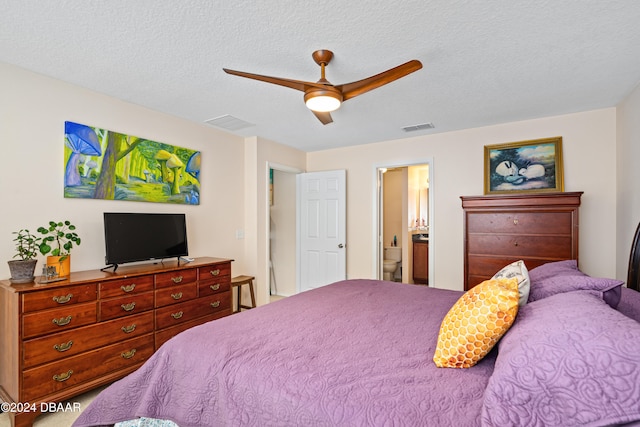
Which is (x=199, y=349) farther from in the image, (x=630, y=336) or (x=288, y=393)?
(x=630, y=336)

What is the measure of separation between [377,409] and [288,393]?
1.03 feet

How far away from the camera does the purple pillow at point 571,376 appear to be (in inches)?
30.7

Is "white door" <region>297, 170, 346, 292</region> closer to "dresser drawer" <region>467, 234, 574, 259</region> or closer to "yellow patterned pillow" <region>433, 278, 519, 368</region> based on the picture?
"dresser drawer" <region>467, 234, 574, 259</region>

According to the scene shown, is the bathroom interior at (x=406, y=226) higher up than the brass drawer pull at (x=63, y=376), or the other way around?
the bathroom interior at (x=406, y=226)

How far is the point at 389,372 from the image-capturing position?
1224mm

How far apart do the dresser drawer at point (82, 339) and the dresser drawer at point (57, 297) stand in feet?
0.66

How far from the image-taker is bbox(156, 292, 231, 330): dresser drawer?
2.85 meters

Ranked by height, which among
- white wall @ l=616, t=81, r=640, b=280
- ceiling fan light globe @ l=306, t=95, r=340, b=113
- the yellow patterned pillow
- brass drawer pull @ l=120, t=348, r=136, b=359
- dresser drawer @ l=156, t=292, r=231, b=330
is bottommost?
brass drawer pull @ l=120, t=348, r=136, b=359

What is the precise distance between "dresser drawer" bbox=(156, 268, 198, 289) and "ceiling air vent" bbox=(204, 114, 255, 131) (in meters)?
1.72

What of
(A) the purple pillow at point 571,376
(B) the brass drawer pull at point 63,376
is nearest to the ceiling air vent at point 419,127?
(A) the purple pillow at point 571,376

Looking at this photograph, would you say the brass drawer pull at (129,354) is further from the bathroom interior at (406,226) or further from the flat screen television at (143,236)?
the bathroom interior at (406,226)

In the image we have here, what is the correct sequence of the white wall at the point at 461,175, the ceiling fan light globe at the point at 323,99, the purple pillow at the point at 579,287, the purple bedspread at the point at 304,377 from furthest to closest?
1. the white wall at the point at 461,175
2. the ceiling fan light globe at the point at 323,99
3. the purple pillow at the point at 579,287
4. the purple bedspread at the point at 304,377

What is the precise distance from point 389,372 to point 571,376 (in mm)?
577

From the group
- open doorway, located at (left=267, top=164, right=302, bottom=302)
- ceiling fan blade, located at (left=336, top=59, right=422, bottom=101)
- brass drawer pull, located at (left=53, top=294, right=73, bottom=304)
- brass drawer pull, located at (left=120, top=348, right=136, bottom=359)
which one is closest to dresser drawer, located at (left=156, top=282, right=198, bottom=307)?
brass drawer pull, located at (left=120, top=348, right=136, bottom=359)
